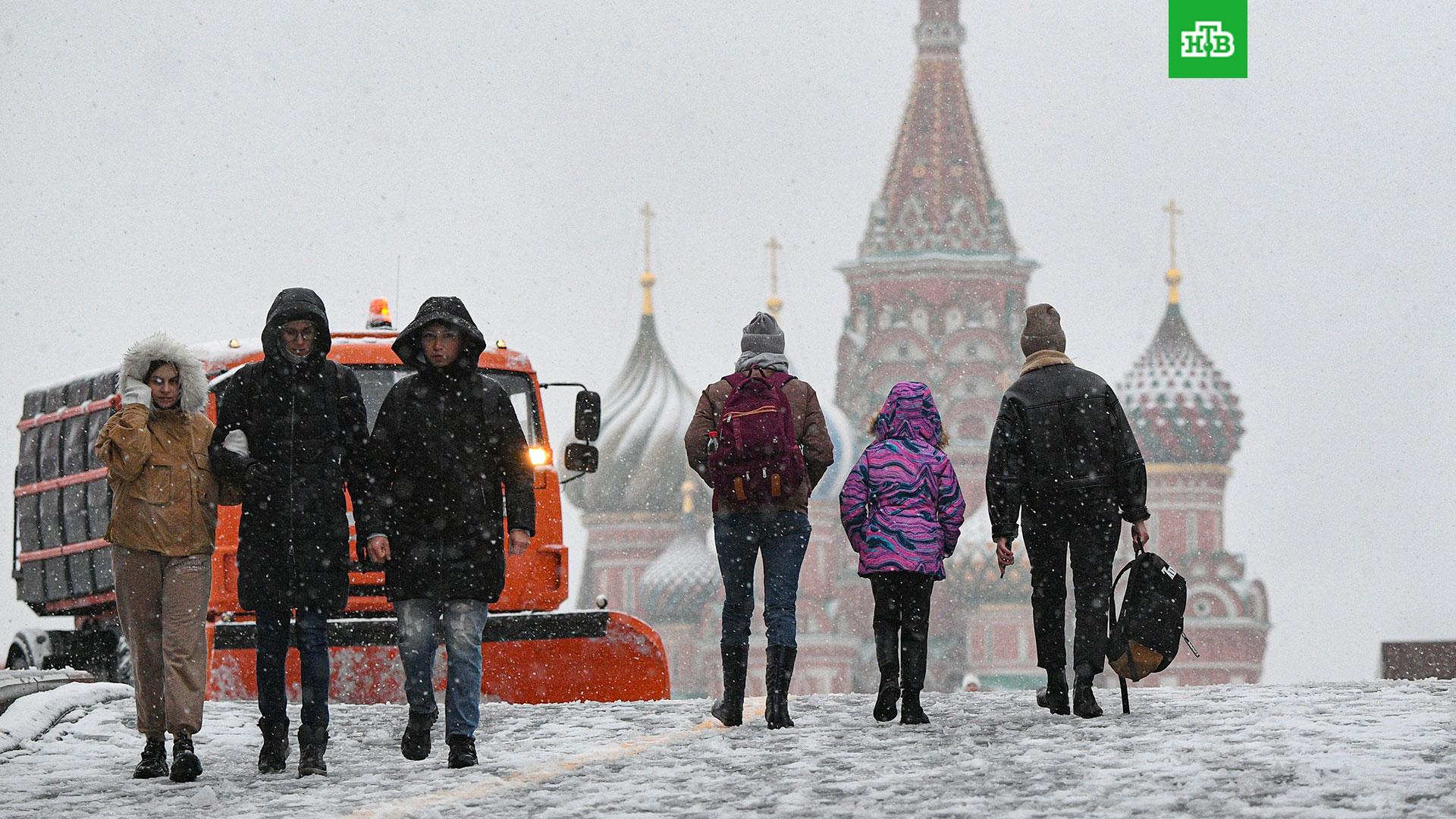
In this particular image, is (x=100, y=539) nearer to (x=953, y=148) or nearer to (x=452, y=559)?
(x=452, y=559)

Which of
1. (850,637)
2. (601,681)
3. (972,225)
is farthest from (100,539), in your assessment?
(972,225)

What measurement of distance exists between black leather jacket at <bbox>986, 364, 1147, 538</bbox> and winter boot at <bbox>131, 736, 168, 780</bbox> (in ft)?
9.62

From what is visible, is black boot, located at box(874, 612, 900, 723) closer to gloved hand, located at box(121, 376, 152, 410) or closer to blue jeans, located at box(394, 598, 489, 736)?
blue jeans, located at box(394, 598, 489, 736)

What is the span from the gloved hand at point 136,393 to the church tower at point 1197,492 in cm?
8884

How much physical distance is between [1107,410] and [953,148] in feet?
301

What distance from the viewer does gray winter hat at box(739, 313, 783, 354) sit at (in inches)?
361

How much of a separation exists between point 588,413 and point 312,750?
433 centimetres

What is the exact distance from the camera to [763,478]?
351 inches

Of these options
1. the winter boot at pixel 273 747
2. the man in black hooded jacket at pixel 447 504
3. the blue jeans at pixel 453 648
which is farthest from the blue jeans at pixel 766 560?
the winter boot at pixel 273 747

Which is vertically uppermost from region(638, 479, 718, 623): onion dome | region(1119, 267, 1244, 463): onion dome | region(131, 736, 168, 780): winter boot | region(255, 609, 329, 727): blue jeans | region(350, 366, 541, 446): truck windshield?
region(1119, 267, 1244, 463): onion dome

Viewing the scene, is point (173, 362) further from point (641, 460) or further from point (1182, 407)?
point (1182, 407)

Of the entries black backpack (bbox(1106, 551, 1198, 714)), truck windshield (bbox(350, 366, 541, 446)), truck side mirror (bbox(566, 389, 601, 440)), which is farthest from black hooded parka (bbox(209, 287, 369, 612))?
truck windshield (bbox(350, 366, 541, 446))

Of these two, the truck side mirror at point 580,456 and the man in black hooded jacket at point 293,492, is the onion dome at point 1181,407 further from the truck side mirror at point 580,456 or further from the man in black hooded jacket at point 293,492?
the man in black hooded jacket at point 293,492

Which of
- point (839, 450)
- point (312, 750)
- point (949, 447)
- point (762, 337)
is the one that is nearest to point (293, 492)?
point (312, 750)
